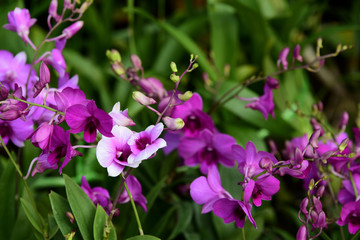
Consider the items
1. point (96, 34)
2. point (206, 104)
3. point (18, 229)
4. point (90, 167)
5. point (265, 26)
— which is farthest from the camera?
point (96, 34)

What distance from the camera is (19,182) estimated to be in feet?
3.32

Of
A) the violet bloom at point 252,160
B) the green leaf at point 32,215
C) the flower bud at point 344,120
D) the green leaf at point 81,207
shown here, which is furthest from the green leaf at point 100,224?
the flower bud at point 344,120

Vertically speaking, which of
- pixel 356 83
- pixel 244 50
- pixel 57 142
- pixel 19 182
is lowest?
pixel 356 83

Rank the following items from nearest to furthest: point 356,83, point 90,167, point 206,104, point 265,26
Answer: point 90,167
point 206,104
point 265,26
point 356,83

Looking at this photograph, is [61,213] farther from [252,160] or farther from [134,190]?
[252,160]

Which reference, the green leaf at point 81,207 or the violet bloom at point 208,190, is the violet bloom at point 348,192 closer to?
the violet bloom at point 208,190

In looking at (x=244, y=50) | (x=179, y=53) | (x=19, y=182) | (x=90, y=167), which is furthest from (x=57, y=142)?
(x=244, y=50)

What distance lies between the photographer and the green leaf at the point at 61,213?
0.79 meters

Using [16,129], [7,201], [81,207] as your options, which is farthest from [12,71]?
[81,207]

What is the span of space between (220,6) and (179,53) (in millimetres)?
223

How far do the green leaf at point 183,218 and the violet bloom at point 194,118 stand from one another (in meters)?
0.21

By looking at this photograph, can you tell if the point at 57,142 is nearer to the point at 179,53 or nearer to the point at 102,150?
the point at 102,150

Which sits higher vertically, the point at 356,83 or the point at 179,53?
the point at 179,53

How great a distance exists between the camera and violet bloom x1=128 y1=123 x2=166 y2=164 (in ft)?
2.21
